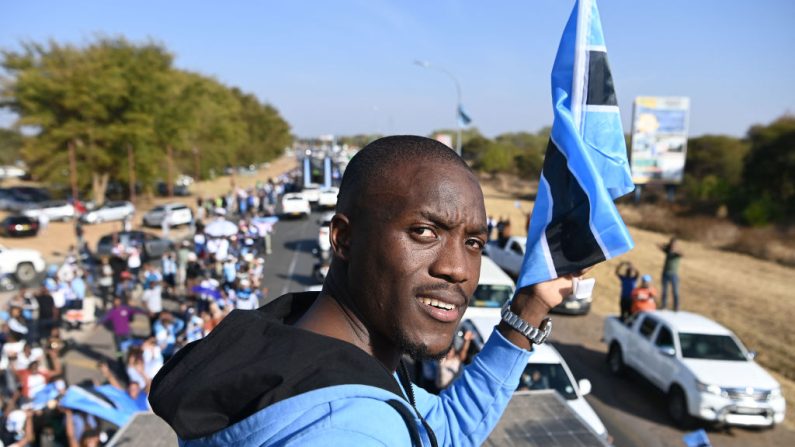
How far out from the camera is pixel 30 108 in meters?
30.4

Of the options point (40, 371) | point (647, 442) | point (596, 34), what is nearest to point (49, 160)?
point (40, 371)

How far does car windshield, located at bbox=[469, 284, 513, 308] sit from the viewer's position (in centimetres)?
1203

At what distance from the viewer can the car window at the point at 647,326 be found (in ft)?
32.8

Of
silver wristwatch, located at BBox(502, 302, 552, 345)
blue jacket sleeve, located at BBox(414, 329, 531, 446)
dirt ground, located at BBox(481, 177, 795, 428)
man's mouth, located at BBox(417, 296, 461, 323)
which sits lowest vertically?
dirt ground, located at BBox(481, 177, 795, 428)

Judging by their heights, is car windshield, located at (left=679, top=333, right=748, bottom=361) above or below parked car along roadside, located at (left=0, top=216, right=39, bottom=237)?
above

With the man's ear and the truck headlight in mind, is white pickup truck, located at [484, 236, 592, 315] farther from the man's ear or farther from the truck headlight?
the man's ear

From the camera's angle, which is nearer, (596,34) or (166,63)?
(596,34)

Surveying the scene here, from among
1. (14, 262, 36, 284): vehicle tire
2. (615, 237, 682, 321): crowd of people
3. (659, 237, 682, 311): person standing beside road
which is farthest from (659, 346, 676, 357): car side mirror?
(14, 262, 36, 284): vehicle tire

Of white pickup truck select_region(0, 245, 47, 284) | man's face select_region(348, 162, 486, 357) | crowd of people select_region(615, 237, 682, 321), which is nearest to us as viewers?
man's face select_region(348, 162, 486, 357)

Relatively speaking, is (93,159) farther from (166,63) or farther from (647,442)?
(647,442)

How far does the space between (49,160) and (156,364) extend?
2901cm

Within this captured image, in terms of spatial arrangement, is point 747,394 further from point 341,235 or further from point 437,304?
point 341,235

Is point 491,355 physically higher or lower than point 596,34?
lower

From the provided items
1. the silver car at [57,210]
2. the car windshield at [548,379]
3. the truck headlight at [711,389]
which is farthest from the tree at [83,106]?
the truck headlight at [711,389]
